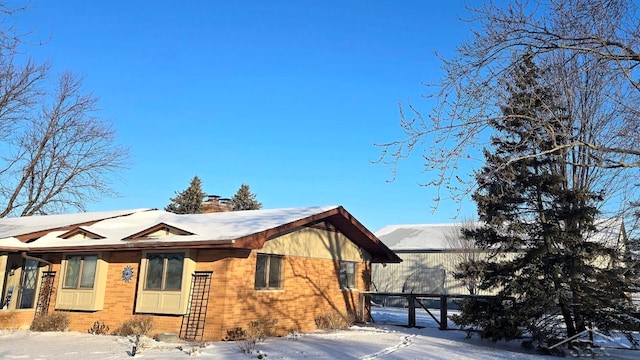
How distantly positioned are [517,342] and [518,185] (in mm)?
4626

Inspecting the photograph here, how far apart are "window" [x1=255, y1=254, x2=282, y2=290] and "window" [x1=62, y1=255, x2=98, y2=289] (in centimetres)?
507

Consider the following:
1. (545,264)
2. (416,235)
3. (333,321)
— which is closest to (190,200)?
(416,235)

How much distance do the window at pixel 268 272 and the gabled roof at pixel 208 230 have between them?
72 cm

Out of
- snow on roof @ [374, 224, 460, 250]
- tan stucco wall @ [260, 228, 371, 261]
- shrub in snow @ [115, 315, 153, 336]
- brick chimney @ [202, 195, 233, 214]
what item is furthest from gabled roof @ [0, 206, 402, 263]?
snow on roof @ [374, 224, 460, 250]

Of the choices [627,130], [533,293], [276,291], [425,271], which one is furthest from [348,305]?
[425,271]

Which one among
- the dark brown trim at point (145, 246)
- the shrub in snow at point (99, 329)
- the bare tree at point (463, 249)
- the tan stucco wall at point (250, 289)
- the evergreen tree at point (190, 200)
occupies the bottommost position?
the shrub in snow at point (99, 329)

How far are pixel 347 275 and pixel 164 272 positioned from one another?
742cm

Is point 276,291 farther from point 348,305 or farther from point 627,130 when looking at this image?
point 627,130

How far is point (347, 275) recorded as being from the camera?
1891 cm

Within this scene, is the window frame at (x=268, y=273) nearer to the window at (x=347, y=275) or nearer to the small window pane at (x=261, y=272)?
the small window pane at (x=261, y=272)

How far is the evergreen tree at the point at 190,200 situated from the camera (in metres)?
45.1

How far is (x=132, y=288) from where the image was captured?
47.4 feet

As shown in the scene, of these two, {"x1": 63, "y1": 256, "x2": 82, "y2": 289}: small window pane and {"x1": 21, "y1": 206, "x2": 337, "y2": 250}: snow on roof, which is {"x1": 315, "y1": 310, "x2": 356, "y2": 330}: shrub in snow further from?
{"x1": 63, "y1": 256, "x2": 82, "y2": 289}: small window pane

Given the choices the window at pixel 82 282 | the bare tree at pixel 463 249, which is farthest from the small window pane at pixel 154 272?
the bare tree at pixel 463 249
